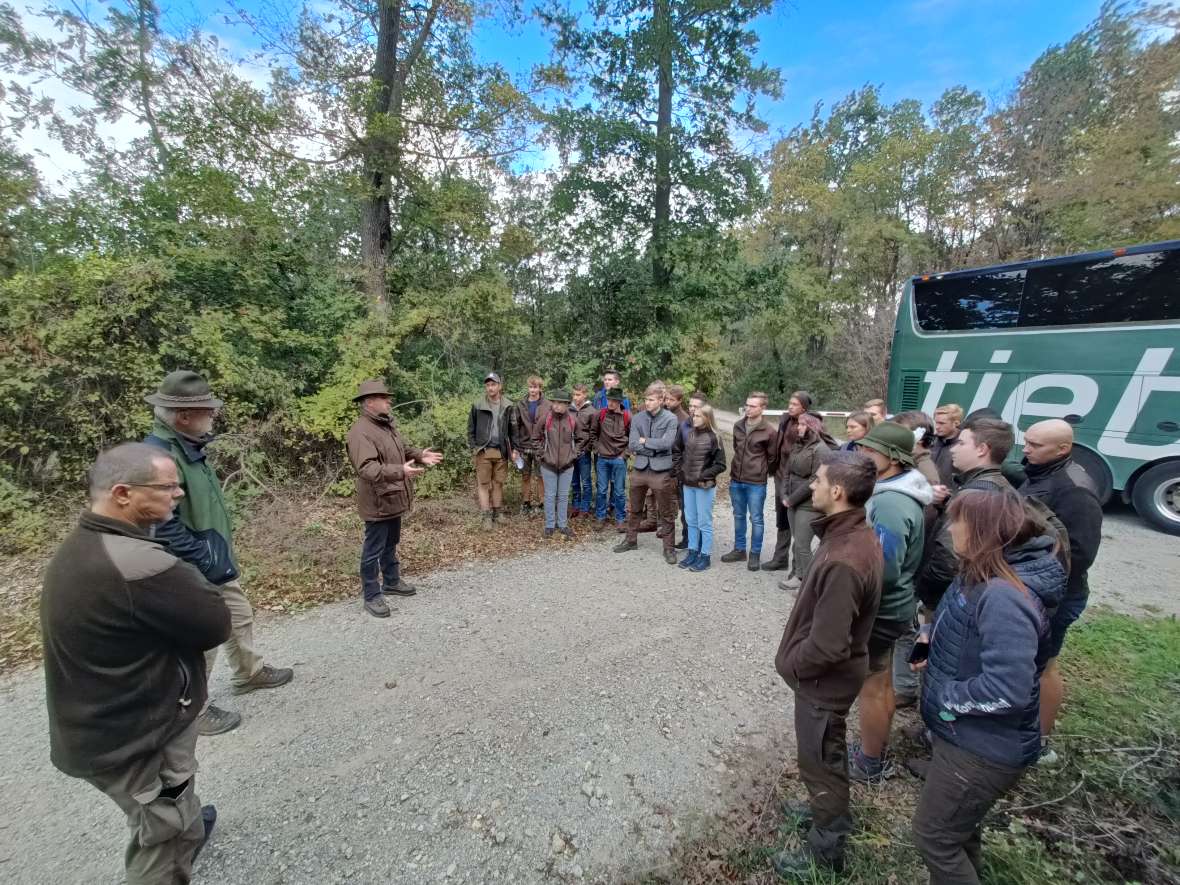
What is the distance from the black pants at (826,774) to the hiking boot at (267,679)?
130 inches

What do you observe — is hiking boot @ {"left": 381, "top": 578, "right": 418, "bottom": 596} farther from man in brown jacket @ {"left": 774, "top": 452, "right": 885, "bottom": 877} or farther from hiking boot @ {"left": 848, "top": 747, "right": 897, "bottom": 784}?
hiking boot @ {"left": 848, "top": 747, "right": 897, "bottom": 784}

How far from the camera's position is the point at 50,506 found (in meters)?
5.66

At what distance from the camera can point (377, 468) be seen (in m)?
3.96

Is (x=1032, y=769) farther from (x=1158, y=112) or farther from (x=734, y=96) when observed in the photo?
→ (x=1158, y=112)

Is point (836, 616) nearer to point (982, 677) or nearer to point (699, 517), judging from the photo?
point (982, 677)

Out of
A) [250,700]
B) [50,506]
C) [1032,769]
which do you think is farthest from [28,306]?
[1032,769]

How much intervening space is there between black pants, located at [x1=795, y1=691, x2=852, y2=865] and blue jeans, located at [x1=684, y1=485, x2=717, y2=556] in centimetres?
324

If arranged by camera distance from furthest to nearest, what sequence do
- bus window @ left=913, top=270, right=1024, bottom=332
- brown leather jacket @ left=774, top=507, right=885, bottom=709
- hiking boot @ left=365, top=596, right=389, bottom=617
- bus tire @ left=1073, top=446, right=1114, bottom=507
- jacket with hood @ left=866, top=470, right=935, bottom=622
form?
bus window @ left=913, top=270, right=1024, bottom=332, bus tire @ left=1073, top=446, right=1114, bottom=507, hiking boot @ left=365, top=596, right=389, bottom=617, jacket with hood @ left=866, top=470, right=935, bottom=622, brown leather jacket @ left=774, top=507, right=885, bottom=709

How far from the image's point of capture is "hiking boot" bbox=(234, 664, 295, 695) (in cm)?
327

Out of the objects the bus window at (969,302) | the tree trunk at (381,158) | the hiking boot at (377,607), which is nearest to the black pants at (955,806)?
the hiking boot at (377,607)

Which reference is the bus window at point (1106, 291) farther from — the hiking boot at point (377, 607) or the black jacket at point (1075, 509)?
the hiking boot at point (377, 607)

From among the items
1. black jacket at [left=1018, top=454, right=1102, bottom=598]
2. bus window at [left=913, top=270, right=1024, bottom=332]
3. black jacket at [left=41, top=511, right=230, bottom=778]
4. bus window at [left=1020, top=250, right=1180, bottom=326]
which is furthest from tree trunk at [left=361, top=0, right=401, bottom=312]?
bus window at [left=1020, top=250, right=1180, bottom=326]

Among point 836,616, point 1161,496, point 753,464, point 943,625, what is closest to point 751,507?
point 753,464

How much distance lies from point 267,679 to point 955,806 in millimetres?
3854
